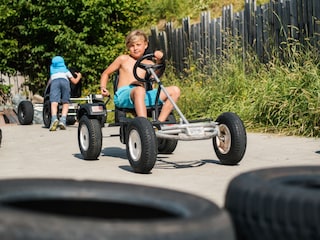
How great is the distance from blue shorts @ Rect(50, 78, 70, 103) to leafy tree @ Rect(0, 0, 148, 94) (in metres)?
3.82

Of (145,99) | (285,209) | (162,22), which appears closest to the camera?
(285,209)

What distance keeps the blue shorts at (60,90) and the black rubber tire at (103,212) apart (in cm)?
1089

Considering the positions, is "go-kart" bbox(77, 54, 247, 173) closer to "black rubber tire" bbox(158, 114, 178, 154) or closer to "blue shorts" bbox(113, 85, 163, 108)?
"blue shorts" bbox(113, 85, 163, 108)

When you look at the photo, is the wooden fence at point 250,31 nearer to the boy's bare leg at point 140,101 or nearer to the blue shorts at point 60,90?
the blue shorts at point 60,90

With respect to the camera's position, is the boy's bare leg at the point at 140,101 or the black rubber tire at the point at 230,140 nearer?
the black rubber tire at the point at 230,140

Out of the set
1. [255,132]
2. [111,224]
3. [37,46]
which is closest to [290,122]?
[255,132]

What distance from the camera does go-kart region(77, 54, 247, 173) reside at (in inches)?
253

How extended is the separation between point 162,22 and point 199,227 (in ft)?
68.8

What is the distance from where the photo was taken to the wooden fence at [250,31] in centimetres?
1188

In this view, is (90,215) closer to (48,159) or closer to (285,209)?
(285,209)

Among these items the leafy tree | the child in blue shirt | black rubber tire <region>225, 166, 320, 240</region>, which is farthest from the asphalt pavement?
the leafy tree

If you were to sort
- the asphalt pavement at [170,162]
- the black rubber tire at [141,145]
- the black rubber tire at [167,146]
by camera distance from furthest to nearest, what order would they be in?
the black rubber tire at [167,146], the black rubber tire at [141,145], the asphalt pavement at [170,162]

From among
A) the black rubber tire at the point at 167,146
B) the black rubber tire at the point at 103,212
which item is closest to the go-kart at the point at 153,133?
the black rubber tire at the point at 167,146

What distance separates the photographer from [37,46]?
18203 millimetres
